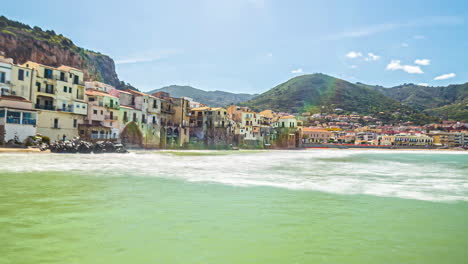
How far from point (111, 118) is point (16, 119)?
15.2m

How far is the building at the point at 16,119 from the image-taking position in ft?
105

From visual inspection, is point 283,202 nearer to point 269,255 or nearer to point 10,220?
point 269,255

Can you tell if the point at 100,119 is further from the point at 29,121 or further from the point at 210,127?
the point at 210,127

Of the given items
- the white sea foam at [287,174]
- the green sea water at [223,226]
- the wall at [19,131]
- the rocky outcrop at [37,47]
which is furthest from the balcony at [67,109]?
the green sea water at [223,226]

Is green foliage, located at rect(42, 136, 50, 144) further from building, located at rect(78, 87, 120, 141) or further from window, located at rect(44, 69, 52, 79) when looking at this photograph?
window, located at rect(44, 69, 52, 79)

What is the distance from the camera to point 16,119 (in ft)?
108

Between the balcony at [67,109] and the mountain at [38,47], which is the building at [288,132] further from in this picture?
the balcony at [67,109]

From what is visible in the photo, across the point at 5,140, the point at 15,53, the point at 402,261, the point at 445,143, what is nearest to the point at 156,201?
the point at 402,261

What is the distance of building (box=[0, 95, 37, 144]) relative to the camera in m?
32.1

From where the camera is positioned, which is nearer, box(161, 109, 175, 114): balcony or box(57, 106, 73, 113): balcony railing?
box(57, 106, 73, 113): balcony railing

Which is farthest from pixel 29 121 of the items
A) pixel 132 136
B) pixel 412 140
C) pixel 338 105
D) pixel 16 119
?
pixel 338 105

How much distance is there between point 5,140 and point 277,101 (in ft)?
536

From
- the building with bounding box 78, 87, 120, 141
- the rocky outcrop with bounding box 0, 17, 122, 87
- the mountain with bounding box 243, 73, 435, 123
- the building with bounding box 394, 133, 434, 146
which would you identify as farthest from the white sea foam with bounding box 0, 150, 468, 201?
the mountain with bounding box 243, 73, 435, 123

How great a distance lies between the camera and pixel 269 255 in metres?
5.46
